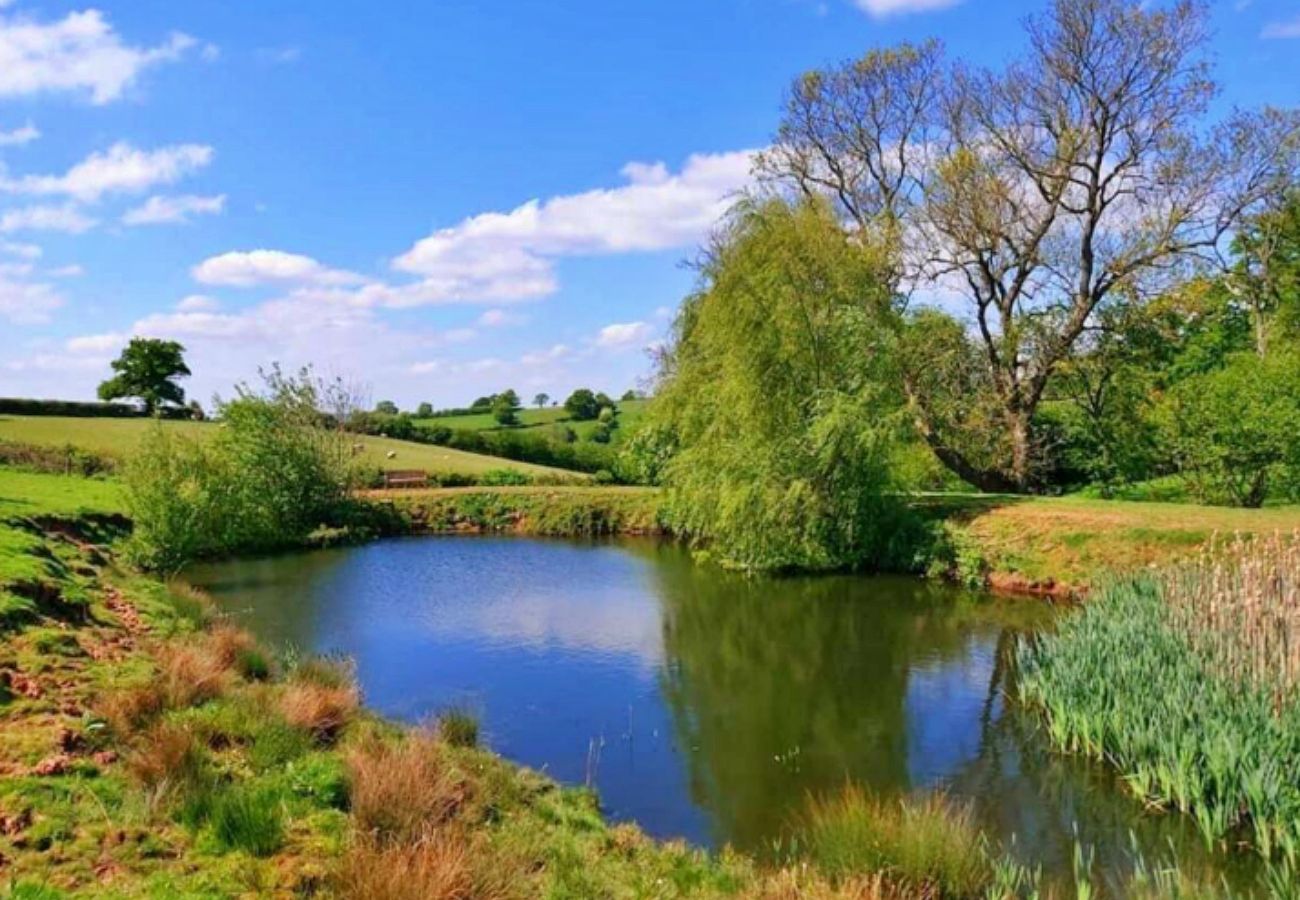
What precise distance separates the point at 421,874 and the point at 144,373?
69.1 meters

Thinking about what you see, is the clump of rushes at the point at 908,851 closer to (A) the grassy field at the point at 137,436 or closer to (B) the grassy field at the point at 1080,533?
(B) the grassy field at the point at 1080,533

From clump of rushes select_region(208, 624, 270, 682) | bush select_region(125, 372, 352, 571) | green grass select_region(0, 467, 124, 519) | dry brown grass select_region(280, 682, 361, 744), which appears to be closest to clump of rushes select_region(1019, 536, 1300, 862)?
dry brown grass select_region(280, 682, 361, 744)

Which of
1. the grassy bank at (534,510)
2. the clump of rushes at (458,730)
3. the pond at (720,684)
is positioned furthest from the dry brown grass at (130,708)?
the grassy bank at (534,510)

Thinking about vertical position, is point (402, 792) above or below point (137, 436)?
below

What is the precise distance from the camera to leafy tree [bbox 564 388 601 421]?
236ft

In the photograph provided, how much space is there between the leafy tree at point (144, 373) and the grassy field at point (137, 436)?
689 inches

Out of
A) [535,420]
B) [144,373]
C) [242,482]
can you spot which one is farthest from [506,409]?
[242,482]

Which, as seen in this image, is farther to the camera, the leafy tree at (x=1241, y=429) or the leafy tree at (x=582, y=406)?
the leafy tree at (x=582, y=406)

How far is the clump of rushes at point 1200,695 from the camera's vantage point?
7.21 meters

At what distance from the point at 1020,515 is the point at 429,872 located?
19647 mm

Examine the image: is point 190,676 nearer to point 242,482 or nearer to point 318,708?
point 318,708

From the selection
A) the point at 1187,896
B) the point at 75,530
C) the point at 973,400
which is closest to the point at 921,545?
the point at 973,400

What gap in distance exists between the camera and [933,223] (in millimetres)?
27531

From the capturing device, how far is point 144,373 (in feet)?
211
